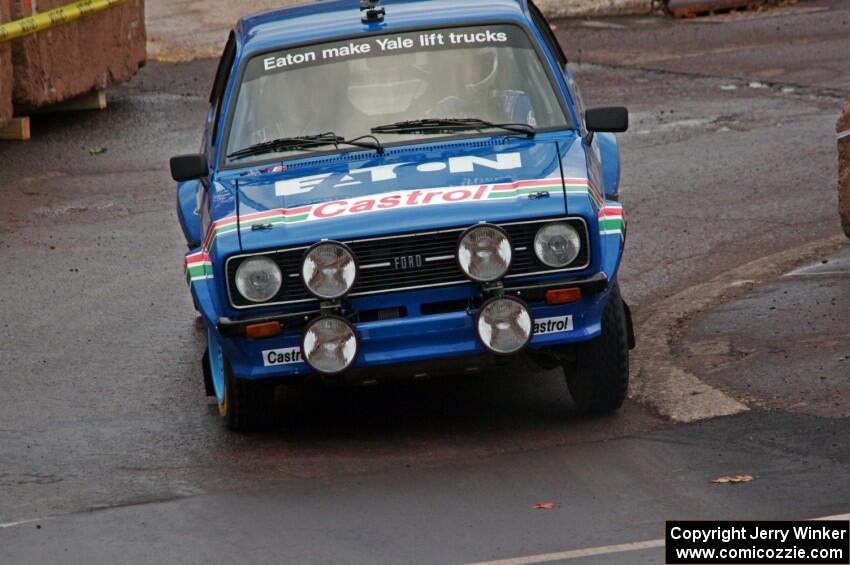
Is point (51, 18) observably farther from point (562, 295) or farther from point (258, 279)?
point (562, 295)

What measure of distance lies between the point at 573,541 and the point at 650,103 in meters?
10.5

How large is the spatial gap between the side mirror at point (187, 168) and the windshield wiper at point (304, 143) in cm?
16

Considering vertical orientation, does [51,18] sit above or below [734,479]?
above

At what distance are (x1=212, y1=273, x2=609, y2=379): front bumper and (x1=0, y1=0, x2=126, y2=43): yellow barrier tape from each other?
8427mm

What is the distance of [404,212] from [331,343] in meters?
0.65

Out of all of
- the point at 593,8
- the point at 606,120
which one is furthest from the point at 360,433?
the point at 593,8

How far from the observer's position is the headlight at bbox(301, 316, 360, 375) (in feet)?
23.2

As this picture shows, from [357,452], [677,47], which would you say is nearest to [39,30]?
[677,47]

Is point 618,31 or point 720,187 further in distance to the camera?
point 618,31

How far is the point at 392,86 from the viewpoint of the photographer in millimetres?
8250

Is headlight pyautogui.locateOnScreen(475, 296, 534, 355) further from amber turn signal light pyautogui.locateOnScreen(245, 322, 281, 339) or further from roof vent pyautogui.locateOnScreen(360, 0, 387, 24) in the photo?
roof vent pyautogui.locateOnScreen(360, 0, 387, 24)

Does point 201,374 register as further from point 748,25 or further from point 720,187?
point 748,25

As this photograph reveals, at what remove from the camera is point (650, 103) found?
1606 centimetres

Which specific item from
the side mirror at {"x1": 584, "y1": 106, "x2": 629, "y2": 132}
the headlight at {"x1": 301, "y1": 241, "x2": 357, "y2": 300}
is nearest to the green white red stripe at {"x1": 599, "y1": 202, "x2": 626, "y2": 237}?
the side mirror at {"x1": 584, "y1": 106, "x2": 629, "y2": 132}
